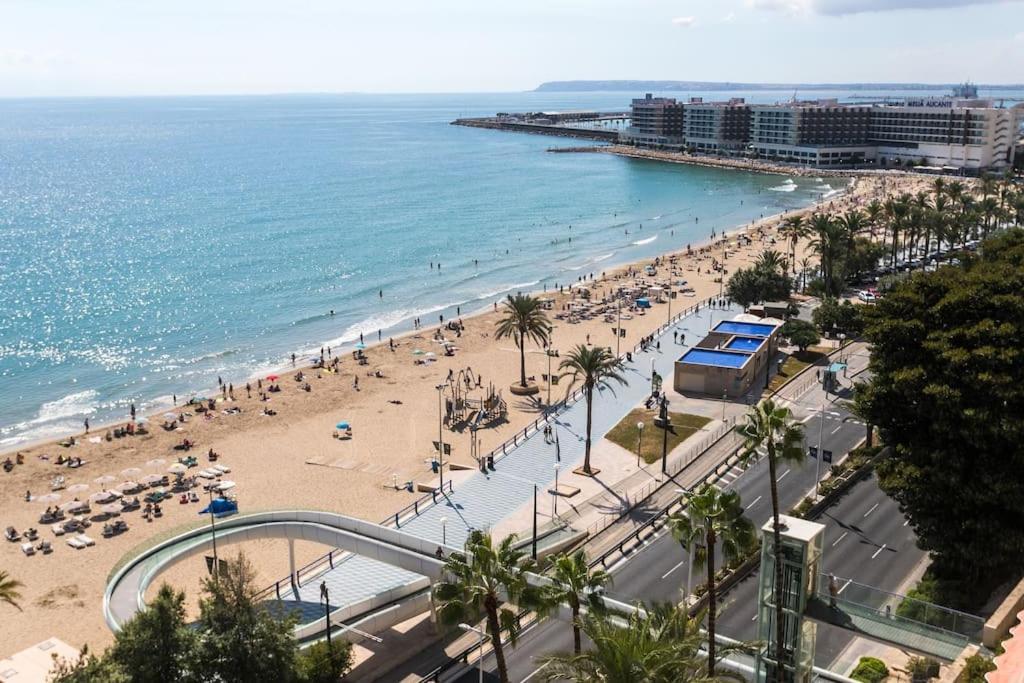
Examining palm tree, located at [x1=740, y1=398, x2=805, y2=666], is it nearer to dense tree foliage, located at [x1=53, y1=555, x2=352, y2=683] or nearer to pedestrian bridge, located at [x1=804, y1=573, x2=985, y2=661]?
pedestrian bridge, located at [x1=804, y1=573, x2=985, y2=661]

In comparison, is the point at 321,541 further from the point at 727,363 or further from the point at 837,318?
the point at 837,318

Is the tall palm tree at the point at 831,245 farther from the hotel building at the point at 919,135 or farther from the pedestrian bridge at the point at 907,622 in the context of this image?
the hotel building at the point at 919,135

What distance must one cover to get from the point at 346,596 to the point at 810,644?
59.9 feet

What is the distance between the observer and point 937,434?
30.6 metres

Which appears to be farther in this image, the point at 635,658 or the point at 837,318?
the point at 837,318

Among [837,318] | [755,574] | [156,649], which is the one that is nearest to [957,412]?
[755,574]

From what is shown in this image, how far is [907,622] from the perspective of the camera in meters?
23.4

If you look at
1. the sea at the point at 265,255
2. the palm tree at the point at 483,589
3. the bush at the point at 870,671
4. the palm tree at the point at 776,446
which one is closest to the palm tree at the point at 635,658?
the palm tree at the point at 483,589

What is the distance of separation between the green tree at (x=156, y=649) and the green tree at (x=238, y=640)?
43cm

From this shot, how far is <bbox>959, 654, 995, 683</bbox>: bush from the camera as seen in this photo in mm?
19641

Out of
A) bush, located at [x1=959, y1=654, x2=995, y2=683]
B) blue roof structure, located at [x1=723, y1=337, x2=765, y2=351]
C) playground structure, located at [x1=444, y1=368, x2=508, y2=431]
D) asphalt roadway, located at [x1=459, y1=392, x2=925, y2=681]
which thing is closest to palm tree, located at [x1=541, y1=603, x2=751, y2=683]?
bush, located at [x1=959, y1=654, x2=995, y2=683]

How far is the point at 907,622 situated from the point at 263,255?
9804 centimetres

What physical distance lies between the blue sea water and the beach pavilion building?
108ft

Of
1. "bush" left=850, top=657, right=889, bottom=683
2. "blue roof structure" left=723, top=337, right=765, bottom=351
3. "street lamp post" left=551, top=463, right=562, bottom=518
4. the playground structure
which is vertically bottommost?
the playground structure
